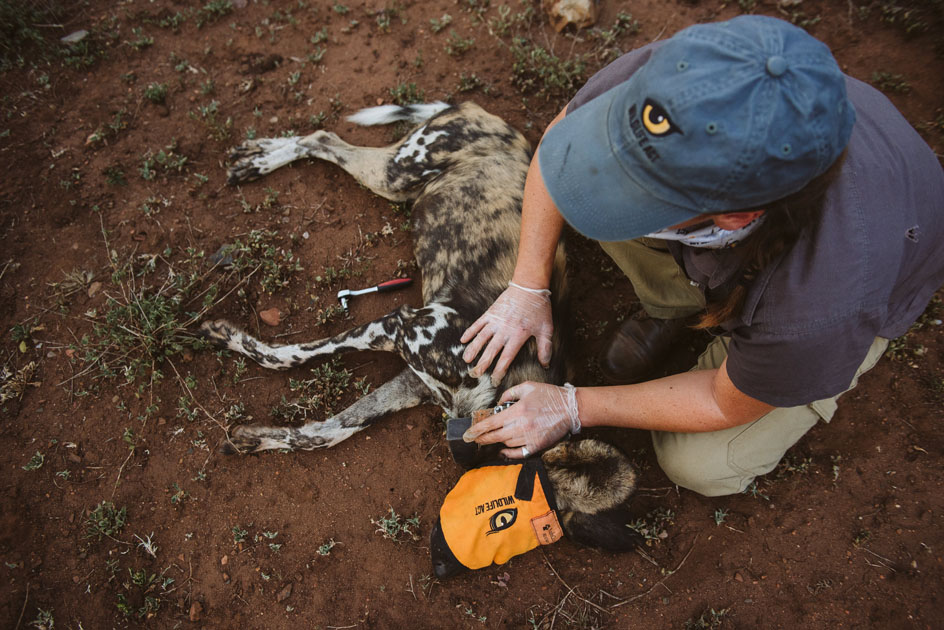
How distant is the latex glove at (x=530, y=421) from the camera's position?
7.16ft

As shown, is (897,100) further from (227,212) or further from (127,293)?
(127,293)

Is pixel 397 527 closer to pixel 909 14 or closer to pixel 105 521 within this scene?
pixel 105 521

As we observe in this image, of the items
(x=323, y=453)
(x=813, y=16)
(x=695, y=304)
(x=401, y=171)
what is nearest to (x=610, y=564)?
(x=695, y=304)

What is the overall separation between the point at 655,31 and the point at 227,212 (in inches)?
122

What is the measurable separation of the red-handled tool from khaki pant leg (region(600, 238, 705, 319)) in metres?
1.15

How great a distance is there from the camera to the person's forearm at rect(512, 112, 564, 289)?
2.32m

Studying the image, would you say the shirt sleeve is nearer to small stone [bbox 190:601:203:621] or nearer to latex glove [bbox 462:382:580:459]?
latex glove [bbox 462:382:580:459]

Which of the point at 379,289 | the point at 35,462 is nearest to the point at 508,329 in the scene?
the point at 379,289

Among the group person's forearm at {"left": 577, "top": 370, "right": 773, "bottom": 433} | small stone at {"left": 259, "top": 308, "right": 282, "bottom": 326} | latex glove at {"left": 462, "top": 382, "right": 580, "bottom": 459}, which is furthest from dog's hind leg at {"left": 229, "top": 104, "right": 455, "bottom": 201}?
person's forearm at {"left": 577, "top": 370, "right": 773, "bottom": 433}

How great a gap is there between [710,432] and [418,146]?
2175 millimetres

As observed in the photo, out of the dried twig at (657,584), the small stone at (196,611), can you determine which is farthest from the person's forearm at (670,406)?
the small stone at (196,611)

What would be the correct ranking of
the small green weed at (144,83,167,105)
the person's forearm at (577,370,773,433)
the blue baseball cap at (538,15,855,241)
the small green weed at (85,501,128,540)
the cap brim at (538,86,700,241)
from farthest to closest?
the small green weed at (144,83,167,105), the small green weed at (85,501,128,540), the person's forearm at (577,370,773,433), the cap brim at (538,86,700,241), the blue baseball cap at (538,15,855,241)

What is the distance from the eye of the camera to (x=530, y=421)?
2.19 meters

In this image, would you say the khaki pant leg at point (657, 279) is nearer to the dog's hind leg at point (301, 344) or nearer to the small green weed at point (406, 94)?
the dog's hind leg at point (301, 344)
